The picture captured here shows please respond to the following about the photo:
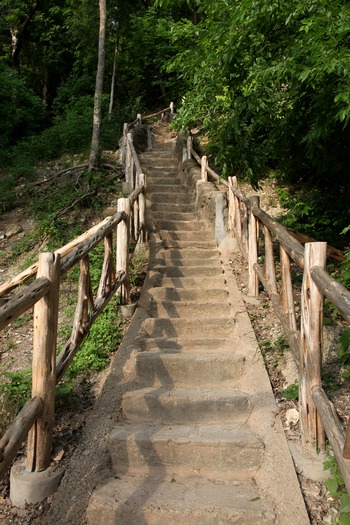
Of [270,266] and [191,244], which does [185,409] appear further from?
[191,244]

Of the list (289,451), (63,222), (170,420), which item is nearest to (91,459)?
(170,420)

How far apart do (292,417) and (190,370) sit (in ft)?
3.54

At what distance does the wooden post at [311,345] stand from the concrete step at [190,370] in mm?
1022

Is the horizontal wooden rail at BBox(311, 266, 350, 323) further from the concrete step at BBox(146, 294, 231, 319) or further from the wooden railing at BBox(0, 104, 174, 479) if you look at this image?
the concrete step at BBox(146, 294, 231, 319)

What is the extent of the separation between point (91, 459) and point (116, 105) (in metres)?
21.2

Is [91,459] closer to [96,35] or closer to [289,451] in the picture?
[289,451]

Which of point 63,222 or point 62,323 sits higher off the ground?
point 63,222

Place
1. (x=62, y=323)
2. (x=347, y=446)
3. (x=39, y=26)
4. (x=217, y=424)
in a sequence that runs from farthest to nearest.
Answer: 1. (x=39, y=26)
2. (x=62, y=323)
3. (x=217, y=424)
4. (x=347, y=446)

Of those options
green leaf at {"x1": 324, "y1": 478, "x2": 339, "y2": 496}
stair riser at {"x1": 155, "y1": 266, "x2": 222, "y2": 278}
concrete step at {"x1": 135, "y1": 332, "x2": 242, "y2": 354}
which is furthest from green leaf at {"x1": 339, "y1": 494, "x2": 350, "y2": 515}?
stair riser at {"x1": 155, "y1": 266, "x2": 222, "y2": 278}

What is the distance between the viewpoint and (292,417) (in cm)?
320

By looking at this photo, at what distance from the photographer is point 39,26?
19.2 meters

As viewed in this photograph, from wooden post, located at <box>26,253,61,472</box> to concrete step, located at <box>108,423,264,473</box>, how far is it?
592mm

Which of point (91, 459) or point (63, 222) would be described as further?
point (63, 222)

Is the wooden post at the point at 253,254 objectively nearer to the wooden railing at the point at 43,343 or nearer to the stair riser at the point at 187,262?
the stair riser at the point at 187,262
